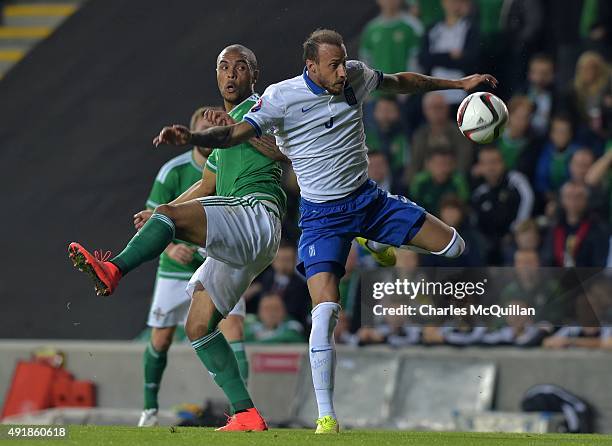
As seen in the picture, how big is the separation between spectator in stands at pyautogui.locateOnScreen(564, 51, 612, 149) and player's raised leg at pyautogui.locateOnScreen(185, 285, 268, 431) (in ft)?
16.8

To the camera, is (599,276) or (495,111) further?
(599,276)

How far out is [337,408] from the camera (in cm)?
1090

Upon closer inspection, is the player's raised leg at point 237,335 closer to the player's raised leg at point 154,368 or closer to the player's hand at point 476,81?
the player's raised leg at point 154,368

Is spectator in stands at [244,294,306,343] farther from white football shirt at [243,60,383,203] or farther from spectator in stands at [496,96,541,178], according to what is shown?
white football shirt at [243,60,383,203]

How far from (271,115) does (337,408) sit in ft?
15.8

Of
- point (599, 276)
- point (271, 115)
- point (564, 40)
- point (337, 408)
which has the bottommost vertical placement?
point (337, 408)

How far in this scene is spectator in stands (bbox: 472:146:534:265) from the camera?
11047mm

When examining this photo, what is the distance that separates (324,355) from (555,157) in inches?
200

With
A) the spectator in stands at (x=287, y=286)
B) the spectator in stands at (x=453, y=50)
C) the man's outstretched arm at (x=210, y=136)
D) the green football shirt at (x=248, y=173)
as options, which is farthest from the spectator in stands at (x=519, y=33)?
the man's outstretched arm at (x=210, y=136)

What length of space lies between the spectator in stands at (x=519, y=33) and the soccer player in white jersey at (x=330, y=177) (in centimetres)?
454

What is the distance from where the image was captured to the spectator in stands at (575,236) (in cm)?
1073

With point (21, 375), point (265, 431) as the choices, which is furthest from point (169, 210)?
point (21, 375)

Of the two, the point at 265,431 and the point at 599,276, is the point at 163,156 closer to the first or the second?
the point at 599,276

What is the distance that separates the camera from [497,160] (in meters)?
11.2
